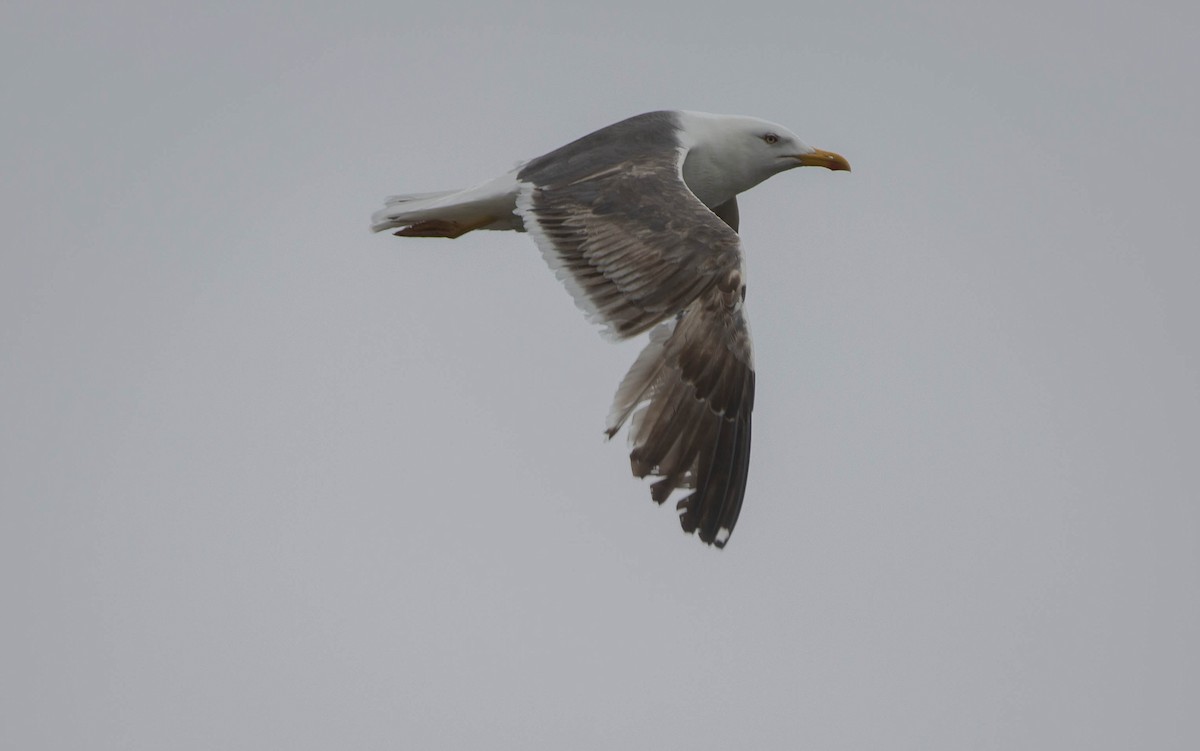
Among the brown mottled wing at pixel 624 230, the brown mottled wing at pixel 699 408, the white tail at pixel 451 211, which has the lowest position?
the brown mottled wing at pixel 699 408

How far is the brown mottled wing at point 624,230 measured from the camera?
884 centimetres

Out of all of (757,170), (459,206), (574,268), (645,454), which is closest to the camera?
(645,454)

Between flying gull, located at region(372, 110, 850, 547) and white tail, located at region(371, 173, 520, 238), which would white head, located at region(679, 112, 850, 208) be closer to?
flying gull, located at region(372, 110, 850, 547)

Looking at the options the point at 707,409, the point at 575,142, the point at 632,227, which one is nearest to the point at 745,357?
the point at 707,409

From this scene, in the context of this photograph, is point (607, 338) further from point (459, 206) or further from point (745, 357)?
point (459, 206)

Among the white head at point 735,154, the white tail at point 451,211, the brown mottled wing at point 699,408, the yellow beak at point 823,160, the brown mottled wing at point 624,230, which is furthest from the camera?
the yellow beak at point 823,160

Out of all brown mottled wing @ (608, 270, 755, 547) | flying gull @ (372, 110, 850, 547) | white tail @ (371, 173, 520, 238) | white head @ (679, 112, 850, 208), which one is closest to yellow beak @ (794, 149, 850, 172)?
white head @ (679, 112, 850, 208)

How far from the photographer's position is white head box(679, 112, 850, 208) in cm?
1088

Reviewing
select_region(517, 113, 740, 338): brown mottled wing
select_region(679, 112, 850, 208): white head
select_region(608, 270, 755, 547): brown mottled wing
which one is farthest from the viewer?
select_region(679, 112, 850, 208): white head

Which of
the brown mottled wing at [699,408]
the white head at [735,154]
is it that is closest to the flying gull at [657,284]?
the brown mottled wing at [699,408]

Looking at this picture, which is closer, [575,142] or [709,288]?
[709,288]

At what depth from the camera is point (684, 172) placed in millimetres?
10820

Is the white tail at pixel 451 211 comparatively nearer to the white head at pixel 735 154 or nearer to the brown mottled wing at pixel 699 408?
the white head at pixel 735 154

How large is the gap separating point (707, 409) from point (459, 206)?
2.39m
